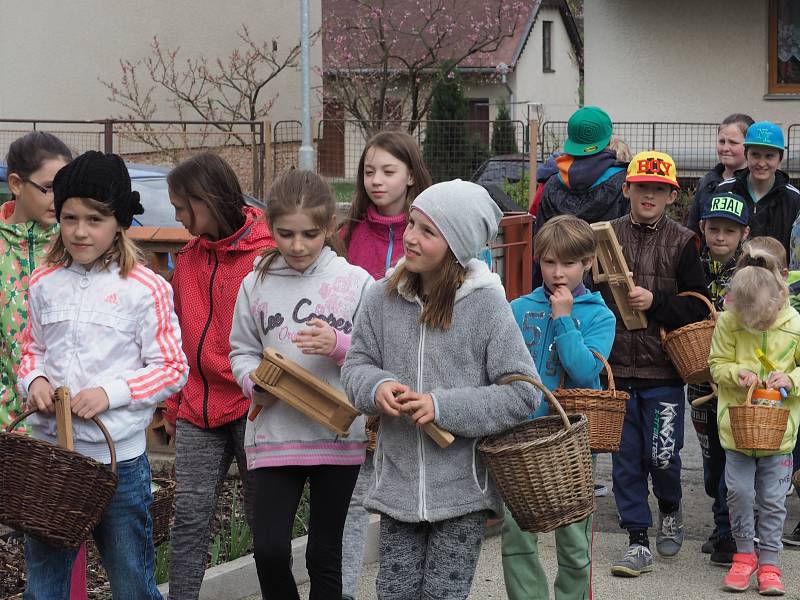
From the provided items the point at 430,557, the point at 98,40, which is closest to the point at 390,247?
the point at 430,557

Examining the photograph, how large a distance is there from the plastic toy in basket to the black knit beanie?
2.67 feet

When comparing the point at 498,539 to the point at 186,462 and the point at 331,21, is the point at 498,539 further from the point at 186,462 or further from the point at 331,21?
the point at 331,21

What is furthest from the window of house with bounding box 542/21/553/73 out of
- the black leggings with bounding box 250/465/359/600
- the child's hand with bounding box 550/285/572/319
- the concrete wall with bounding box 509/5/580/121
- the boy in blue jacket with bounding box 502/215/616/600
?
the black leggings with bounding box 250/465/359/600

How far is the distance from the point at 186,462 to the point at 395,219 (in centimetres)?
129

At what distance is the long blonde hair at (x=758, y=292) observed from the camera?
18.0 feet

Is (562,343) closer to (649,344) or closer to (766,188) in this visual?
(649,344)

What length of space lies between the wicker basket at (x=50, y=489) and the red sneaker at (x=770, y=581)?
325 centimetres

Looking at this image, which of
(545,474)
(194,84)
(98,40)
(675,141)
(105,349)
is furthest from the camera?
(194,84)

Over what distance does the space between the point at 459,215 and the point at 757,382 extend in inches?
92.1

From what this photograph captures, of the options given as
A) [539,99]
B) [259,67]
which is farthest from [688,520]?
[539,99]

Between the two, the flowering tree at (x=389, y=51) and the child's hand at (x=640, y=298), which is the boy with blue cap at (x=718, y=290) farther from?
the flowering tree at (x=389, y=51)

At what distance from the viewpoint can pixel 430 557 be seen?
12.3 ft

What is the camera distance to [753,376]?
5.52 m

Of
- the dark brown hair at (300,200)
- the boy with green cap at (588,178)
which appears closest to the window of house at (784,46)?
the boy with green cap at (588,178)
